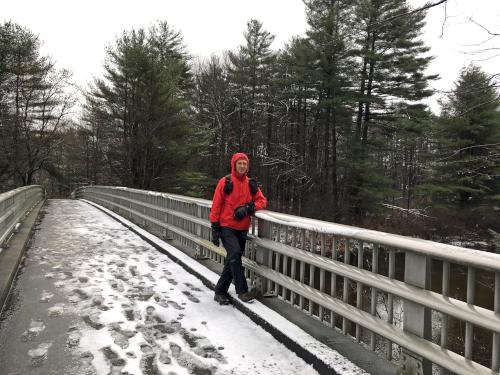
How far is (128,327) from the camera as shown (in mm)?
4094

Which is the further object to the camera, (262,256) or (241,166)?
(262,256)

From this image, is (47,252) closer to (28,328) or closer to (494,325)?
(28,328)

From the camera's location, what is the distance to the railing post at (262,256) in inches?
190

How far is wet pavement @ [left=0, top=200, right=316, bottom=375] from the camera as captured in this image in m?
3.32

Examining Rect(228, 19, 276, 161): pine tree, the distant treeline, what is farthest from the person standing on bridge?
Rect(228, 19, 276, 161): pine tree

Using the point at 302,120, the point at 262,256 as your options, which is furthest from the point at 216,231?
the point at 302,120

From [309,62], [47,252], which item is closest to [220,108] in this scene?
[309,62]

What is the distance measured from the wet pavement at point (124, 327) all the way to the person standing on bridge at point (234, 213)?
16.0 inches

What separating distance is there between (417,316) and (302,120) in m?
28.6

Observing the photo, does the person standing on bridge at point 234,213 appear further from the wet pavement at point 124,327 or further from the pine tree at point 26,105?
the pine tree at point 26,105

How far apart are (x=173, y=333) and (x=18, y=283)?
114 inches

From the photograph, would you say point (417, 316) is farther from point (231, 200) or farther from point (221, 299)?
point (221, 299)

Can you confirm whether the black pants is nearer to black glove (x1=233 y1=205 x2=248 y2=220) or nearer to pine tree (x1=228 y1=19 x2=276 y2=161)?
black glove (x1=233 y1=205 x2=248 y2=220)

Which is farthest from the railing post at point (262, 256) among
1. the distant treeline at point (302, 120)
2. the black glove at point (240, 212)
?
the distant treeline at point (302, 120)
